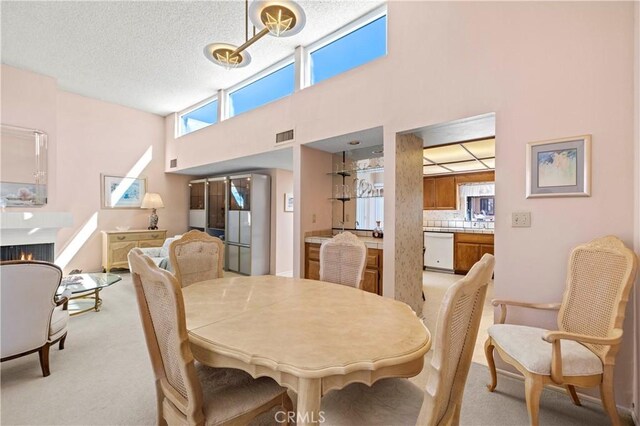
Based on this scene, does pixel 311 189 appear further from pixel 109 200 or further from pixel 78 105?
pixel 78 105

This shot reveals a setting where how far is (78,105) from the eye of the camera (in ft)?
17.5

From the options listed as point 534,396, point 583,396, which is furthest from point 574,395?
point 534,396

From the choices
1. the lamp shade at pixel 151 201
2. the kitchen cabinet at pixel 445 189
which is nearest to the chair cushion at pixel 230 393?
the lamp shade at pixel 151 201

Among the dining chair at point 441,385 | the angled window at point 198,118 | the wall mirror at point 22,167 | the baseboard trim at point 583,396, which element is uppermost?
the angled window at point 198,118

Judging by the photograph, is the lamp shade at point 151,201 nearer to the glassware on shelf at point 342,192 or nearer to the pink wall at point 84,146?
the pink wall at point 84,146

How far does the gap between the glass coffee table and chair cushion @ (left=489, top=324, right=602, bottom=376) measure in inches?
Result: 155

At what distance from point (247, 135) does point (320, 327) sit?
380cm

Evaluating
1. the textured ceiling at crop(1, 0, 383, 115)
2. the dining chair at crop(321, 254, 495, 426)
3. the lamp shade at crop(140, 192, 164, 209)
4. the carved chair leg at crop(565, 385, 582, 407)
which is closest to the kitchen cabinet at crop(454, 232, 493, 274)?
the carved chair leg at crop(565, 385, 582, 407)

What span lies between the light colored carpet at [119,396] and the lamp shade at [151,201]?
369 centimetres

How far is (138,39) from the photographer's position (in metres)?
3.62

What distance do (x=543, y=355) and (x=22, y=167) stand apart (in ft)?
20.9

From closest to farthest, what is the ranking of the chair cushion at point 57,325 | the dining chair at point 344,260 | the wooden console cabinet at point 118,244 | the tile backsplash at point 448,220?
the chair cushion at point 57,325 < the dining chair at point 344,260 < the wooden console cabinet at point 118,244 < the tile backsplash at point 448,220

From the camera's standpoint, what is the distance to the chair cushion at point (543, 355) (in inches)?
61.6

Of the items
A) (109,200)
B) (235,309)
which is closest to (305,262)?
(235,309)
